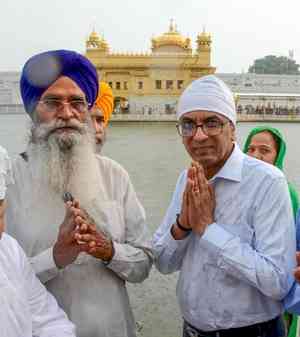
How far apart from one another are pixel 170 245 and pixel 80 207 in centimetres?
27

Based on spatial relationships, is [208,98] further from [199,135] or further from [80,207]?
[80,207]

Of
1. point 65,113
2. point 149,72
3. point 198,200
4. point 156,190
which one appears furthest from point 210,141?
point 149,72

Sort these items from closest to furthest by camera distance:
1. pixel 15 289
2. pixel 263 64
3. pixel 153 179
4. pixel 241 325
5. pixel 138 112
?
pixel 15 289 < pixel 241 325 < pixel 153 179 < pixel 138 112 < pixel 263 64

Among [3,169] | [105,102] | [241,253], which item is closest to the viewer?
[3,169]

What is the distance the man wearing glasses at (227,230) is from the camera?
114 centimetres

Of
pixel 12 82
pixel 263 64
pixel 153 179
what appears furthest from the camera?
pixel 263 64

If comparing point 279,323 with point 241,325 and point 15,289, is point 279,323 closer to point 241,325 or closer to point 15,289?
point 241,325

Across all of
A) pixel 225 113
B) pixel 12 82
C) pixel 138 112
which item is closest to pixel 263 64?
pixel 12 82

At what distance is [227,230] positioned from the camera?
1194 millimetres

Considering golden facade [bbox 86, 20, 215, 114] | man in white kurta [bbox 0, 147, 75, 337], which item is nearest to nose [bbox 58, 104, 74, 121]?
man in white kurta [bbox 0, 147, 75, 337]

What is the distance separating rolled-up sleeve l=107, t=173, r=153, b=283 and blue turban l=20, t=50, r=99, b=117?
34 cm

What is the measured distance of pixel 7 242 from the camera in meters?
1.09

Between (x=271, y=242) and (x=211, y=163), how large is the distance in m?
0.26

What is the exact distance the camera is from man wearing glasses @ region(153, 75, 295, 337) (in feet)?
3.73
